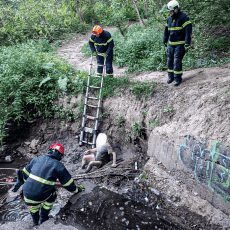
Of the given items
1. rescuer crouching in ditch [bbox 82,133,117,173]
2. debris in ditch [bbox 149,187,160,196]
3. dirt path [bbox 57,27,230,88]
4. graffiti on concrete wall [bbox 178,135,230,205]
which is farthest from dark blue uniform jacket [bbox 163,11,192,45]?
debris in ditch [bbox 149,187,160,196]

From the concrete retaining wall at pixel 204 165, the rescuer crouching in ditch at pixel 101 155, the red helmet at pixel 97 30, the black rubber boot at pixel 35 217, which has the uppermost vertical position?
the red helmet at pixel 97 30

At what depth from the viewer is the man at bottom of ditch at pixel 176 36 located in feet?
15.9

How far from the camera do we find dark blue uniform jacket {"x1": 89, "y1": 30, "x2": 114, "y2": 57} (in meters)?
6.38

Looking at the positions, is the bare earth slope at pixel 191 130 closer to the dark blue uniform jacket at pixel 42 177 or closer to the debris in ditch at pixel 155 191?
the debris in ditch at pixel 155 191

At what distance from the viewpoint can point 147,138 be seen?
5.59 m

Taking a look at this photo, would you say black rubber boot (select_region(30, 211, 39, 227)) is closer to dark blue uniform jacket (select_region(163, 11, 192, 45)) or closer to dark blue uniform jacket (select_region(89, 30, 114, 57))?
dark blue uniform jacket (select_region(89, 30, 114, 57))

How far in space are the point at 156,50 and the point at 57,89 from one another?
434cm

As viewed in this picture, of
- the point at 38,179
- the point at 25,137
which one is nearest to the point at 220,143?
the point at 38,179

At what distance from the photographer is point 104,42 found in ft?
21.2

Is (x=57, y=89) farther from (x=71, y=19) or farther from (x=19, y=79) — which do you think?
(x=71, y=19)

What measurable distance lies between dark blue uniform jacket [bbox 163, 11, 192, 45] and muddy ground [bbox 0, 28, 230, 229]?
45.5 inches

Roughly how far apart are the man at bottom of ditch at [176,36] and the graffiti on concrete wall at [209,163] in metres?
2.08

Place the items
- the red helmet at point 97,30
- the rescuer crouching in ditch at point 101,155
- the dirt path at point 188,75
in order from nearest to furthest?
the dirt path at point 188,75 < the rescuer crouching in ditch at point 101,155 < the red helmet at point 97,30

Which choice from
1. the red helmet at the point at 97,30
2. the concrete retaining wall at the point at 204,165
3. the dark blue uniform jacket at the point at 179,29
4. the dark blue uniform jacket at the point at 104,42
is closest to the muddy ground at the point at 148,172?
the concrete retaining wall at the point at 204,165
